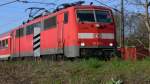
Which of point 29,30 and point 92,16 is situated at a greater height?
point 92,16

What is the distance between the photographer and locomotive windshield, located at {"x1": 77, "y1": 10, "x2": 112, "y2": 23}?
942 inches

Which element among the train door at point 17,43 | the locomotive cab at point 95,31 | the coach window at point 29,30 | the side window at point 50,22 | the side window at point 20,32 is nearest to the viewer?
the locomotive cab at point 95,31

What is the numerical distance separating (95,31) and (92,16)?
101 cm

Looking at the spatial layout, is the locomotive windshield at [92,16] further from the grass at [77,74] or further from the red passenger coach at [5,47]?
the red passenger coach at [5,47]

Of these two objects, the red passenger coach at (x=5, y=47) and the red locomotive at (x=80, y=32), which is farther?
the red passenger coach at (x=5, y=47)

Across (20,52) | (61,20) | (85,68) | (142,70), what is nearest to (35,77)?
(85,68)

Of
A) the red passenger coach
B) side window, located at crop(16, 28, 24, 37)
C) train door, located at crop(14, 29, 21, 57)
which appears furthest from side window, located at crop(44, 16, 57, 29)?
the red passenger coach

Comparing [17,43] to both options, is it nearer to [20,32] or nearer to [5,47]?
[20,32]

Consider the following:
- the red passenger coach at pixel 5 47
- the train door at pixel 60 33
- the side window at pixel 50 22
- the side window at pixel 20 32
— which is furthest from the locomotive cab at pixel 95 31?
the red passenger coach at pixel 5 47

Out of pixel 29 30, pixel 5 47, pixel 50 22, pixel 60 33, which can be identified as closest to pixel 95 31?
pixel 60 33

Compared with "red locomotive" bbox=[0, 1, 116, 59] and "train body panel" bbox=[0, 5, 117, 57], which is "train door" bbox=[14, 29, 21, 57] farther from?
"train body panel" bbox=[0, 5, 117, 57]

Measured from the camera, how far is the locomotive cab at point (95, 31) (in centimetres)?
2314

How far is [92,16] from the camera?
78.9 ft

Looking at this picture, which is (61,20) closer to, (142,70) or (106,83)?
(142,70)
